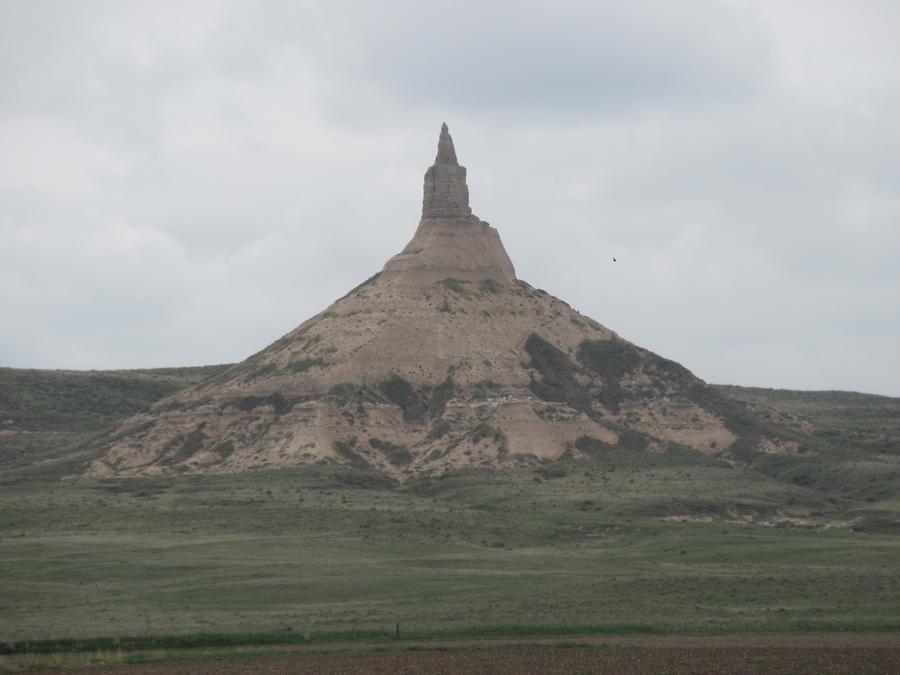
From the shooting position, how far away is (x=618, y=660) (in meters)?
55.7

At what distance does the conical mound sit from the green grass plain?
18.2 ft

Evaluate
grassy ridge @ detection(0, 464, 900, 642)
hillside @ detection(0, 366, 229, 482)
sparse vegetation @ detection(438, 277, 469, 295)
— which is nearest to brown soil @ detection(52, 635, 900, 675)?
grassy ridge @ detection(0, 464, 900, 642)

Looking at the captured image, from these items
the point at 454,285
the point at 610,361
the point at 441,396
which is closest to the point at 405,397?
the point at 441,396

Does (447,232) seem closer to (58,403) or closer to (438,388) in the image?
(438,388)

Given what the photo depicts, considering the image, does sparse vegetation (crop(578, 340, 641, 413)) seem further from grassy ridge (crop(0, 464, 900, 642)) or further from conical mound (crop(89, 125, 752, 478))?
grassy ridge (crop(0, 464, 900, 642))

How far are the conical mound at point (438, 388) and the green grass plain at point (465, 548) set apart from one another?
5535mm

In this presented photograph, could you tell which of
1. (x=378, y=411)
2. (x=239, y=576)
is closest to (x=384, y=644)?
(x=239, y=576)

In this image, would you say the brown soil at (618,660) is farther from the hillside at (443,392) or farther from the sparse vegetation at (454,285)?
the sparse vegetation at (454,285)

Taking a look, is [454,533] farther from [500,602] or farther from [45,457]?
[45,457]

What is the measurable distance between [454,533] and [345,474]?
30950 mm

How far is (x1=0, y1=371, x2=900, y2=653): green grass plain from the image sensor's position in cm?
6769

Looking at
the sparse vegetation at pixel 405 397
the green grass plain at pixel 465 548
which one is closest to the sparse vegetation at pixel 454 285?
the sparse vegetation at pixel 405 397

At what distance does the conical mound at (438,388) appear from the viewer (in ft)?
461

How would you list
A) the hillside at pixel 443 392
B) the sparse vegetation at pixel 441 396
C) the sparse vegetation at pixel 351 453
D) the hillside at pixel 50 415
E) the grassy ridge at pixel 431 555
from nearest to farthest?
the grassy ridge at pixel 431 555 < the sparse vegetation at pixel 351 453 < the hillside at pixel 443 392 < the sparse vegetation at pixel 441 396 < the hillside at pixel 50 415
